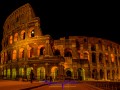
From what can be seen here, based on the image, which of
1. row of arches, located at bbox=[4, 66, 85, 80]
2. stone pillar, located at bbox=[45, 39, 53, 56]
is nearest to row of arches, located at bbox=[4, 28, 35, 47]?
stone pillar, located at bbox=[45, 39, 53, 56]

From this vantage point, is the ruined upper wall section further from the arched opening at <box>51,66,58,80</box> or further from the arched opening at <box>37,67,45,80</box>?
the arched opening at <box>51,66,58,80</box>

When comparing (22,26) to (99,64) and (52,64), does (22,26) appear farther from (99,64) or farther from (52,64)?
(99,64)

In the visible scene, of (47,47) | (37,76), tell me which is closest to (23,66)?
(37,76)

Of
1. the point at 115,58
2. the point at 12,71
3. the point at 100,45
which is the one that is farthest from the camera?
the point at 115,58

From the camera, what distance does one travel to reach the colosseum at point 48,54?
110 ft

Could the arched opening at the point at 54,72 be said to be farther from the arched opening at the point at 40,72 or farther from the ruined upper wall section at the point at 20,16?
the ruined upper wall section at the point at 20,16

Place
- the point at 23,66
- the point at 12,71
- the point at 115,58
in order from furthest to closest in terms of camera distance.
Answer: the point at 115,58 < the point at 12,71 < the point at 23,66

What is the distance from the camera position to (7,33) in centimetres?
4425

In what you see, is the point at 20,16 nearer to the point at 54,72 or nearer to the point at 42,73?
the point at 42,73

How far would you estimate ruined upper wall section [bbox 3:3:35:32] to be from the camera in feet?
126

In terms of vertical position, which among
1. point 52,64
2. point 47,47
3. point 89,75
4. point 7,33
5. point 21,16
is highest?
point 21,16

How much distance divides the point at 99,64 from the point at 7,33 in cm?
2273

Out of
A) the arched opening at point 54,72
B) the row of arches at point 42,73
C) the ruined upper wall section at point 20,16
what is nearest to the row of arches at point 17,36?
the ruined upper wall section at point 20,16

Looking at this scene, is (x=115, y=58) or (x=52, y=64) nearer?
(x=52, y=64)
